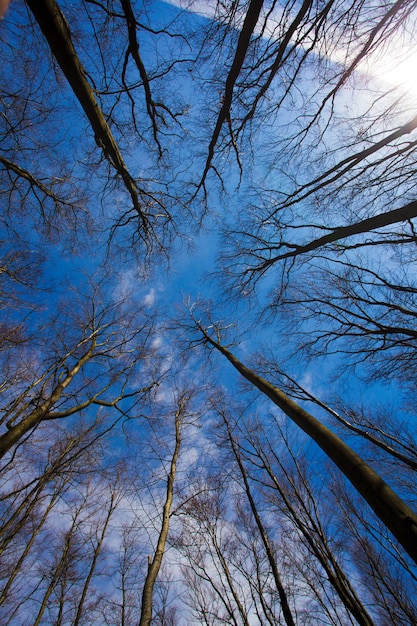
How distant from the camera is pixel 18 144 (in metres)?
4.95

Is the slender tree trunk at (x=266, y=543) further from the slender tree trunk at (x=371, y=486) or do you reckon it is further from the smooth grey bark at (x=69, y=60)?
the smooth grey bark at (x=69, y=60)

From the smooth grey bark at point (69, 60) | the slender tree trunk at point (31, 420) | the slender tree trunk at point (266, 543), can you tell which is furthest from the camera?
the slender tree trunk at point (266, 543)

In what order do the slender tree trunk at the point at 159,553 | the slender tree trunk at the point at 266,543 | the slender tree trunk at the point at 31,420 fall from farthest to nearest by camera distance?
the slender tree trunk at the point at 266,543, the slender tree trunk at the point at 159,553, the slender tree trunk at the point at 31,420

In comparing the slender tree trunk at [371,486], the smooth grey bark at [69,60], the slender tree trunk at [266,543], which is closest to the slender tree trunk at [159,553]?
the slender tree trunk at [266,543]

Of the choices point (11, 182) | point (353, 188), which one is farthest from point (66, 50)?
point (353, 188)

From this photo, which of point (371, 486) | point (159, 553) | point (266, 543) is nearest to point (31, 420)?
point (159, 553)

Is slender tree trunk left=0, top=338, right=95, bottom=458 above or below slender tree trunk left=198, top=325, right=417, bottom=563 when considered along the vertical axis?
above

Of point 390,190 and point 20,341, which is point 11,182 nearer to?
point 20,341

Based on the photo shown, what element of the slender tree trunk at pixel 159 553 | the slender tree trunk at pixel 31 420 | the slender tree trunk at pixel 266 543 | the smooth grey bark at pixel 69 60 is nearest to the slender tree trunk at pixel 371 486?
the slender tree trunk at pixel 31 420

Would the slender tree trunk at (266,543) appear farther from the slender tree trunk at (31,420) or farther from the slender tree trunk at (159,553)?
the slender tree trunk at (31,420)

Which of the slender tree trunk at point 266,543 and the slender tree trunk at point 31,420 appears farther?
the slender tree trunk at point 266,543

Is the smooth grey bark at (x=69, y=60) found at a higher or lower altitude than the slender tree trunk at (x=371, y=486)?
higher

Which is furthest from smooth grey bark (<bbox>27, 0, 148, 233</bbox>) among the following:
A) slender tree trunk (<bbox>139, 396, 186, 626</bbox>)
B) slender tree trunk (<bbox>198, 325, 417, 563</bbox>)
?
slender tree trunk (<bbox>139, 396, 186, 626</bbox>)

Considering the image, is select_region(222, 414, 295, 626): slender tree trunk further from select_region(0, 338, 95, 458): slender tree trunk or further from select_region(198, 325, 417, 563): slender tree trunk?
select_region(0, 338, 95, 458): slender tree trunk
